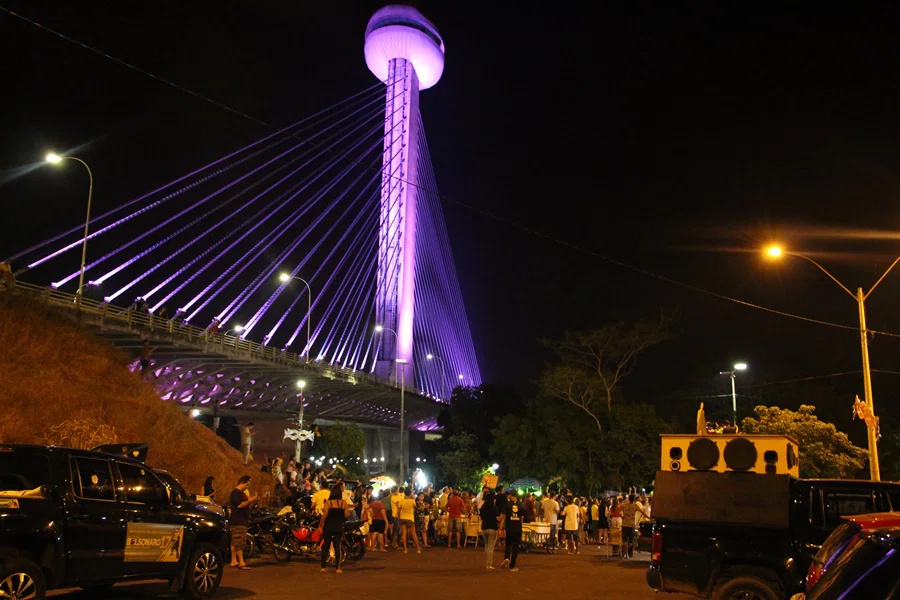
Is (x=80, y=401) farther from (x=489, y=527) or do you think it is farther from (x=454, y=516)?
(x=489, y=527)

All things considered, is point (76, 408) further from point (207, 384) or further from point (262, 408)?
point (262, 408)

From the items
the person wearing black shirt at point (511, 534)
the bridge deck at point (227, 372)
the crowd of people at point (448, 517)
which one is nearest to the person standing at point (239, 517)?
the crowd of people at point (448, 517)

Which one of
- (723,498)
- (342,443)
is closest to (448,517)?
(723,498)

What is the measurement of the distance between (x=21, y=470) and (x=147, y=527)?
1511mm

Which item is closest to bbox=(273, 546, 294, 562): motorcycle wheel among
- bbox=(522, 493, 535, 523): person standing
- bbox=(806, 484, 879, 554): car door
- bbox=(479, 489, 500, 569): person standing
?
bbox=(479, 489, 500, 569): person standing

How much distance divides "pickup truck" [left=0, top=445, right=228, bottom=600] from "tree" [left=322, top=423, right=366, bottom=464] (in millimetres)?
43714

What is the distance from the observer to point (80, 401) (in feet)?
57.6

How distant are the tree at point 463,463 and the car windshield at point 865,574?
5308 centimetres

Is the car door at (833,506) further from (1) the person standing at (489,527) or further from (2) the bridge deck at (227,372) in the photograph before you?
(2) the bridge deck at (227,372)

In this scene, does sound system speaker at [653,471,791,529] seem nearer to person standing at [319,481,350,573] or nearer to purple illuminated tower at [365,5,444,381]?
person standing at [319,481,350,573]

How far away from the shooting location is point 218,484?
1977cm

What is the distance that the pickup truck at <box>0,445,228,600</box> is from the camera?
22.3 ft

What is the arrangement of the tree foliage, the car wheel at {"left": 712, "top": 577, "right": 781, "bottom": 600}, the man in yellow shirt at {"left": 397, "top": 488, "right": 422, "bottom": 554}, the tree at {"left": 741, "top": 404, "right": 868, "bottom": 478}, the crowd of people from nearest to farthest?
1. the car wheel at {"left": 712, "top": 577, "right": 781, "bottom": 600}
2. the crowd of people
3. the man in yellow shirt at {"left": 397, "top": 488, "right": 422, "bottom": 554}
4. the tree at {"left": 741, "top": 404, "right": 868, "bottom": 478}
5. the tree foliage

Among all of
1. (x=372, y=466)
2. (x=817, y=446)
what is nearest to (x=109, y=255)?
(x=817, y=446)
